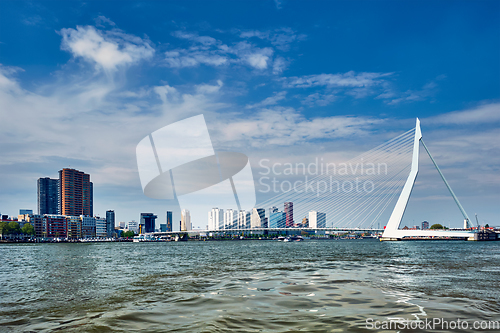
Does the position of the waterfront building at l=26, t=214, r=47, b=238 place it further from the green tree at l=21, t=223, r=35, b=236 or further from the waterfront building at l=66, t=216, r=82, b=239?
the waterfront building at l=66, t=216, r=82, b=239

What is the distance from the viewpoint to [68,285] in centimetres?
1496

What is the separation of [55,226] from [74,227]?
988cm

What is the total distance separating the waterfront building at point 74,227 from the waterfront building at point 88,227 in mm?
4035

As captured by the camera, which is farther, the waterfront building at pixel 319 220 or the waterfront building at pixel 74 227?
the waterfront building at pixel 74 227

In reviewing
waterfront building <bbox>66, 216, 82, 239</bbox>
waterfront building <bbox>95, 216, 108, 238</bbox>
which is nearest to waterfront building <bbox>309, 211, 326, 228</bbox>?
waterfront building <bbox>95, 216, 108, 238</bbox>

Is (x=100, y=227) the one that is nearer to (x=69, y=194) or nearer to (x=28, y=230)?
(x=69, y=194)

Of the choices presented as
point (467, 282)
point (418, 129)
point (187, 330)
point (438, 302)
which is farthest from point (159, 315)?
point (418, 129)

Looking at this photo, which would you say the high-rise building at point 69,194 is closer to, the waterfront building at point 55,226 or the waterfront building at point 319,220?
the waterfront building at point 55,226

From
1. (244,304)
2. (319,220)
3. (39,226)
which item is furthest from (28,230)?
(244,304)

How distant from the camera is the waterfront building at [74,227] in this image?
16662 cm

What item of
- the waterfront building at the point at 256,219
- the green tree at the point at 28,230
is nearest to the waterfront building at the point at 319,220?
the waterfront building at the point at 256,219

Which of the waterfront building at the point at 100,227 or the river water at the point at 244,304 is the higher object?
the river water at the point at 244,304

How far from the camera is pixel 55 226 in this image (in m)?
160

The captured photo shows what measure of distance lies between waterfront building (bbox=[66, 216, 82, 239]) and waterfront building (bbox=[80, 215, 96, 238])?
4.03 metres
